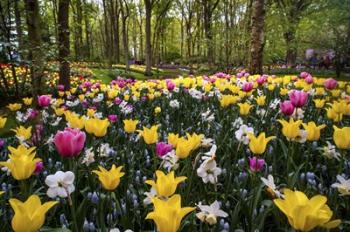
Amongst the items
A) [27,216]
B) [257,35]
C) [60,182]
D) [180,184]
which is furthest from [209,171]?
[257,35]

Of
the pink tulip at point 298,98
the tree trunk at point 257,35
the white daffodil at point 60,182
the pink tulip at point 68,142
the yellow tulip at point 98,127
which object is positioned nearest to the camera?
the white daffodil at point 60,182

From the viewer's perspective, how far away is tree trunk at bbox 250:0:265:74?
988 cm

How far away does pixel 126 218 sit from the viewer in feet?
6.00

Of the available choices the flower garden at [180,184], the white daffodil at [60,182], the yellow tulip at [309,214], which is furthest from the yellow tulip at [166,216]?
the white daffodil at [60,182]

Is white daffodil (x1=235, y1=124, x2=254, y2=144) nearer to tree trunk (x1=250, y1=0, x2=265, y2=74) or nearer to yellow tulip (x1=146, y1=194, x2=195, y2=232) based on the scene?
yellow tulip (x1=146, y1=194, x2=195, y2=232)

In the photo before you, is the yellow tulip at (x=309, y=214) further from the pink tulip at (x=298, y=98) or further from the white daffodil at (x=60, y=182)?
the pink tulip at (x=298, y=98)

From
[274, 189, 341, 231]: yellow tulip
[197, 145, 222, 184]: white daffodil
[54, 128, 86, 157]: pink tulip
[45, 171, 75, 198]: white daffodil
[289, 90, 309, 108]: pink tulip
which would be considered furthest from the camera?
[289, 90, 309, 108]: pink tulip

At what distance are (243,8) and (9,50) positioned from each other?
3200 cm

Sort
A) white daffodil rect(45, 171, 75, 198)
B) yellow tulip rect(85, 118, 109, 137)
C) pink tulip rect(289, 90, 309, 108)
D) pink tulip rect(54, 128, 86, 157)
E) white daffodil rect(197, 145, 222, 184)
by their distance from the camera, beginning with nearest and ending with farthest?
white daffodil rect(45, 171, 75, 198) → white daffodil rect(197, 145, 222, 184) → pink tulip rect(54, 128, 86, 157) → yellow tulip rect(85, 118, 109, 137) → pink tulip rect(289, 90, 309, 108)

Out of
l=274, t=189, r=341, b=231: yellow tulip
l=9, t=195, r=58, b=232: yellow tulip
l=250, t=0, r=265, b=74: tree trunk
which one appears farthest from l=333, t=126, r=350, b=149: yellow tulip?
l=250, t=0, r=265, b=74: tree trunk

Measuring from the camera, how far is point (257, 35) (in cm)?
995

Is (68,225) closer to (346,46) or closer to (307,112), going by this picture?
(307,112)

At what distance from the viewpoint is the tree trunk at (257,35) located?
988 cm

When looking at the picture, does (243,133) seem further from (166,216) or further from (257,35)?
(257,35)
